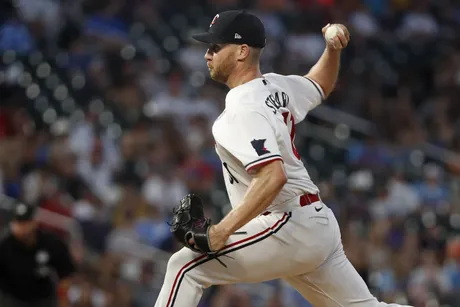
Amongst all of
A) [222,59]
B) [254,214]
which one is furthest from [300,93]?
[254,214]

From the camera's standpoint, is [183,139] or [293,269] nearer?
[293,269]

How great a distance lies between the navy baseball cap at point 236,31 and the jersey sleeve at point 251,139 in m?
0.45

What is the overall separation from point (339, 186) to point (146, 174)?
2.36 metres

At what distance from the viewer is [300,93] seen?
5.36m

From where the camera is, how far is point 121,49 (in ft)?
41.7

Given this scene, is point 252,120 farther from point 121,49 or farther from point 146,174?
point 121,49

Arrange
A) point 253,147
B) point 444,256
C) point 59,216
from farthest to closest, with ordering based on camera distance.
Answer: point 444,256, point 59,216, point 253,147

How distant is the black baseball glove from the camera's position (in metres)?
4.45

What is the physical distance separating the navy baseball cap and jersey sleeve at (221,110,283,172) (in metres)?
0.45

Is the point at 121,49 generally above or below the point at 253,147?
below

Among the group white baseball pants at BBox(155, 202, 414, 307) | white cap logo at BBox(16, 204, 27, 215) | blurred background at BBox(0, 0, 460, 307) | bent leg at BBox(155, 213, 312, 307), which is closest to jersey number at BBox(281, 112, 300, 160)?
white baseball pants at BBox(155, 202, 414, 307)

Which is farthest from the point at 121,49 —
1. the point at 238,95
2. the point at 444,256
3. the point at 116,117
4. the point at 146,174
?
the point at 238,95

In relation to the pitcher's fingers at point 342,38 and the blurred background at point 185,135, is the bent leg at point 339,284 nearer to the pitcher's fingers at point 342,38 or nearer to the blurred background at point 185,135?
the pitcher's fingers at point 342,38

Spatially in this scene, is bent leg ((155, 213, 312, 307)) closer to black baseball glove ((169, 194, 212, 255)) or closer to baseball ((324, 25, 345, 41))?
black baseball glove ((169, 194, 212, 255))
